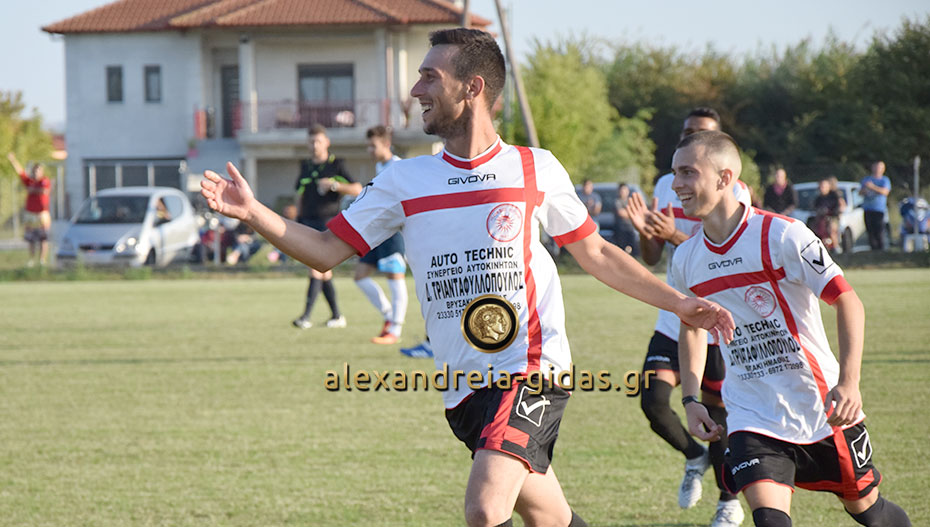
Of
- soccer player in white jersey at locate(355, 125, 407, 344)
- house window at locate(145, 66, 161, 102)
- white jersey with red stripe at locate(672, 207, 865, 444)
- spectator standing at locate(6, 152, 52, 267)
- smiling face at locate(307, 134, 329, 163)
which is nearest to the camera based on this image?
white jersey with red stripe at locate(672, 207, 865, 444)

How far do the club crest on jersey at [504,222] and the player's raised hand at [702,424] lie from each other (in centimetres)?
103

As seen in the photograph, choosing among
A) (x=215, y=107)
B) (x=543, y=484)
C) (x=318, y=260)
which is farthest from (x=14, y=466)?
(x=215, y=107)

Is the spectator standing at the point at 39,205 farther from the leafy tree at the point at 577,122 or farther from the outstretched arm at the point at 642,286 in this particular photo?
the outstretched arm at the point at 642,286

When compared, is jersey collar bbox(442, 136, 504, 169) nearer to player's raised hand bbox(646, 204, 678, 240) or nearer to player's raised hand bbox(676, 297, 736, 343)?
player's raised hand bbox(676, 297, 736, 343)

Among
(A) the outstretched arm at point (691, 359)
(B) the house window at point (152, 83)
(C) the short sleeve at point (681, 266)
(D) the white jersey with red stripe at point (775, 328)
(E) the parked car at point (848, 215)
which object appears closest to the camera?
(D) the white jersey with red stripe at point (775, 328)

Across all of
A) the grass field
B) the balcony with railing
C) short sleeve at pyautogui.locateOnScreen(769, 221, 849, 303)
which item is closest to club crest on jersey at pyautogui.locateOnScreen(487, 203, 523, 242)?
short sleeve at pyautogui.locateOnScreen(769, 221, 849, 303)

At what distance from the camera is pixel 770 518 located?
3.69 metres

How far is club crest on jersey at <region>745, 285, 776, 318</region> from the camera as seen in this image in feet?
13.0

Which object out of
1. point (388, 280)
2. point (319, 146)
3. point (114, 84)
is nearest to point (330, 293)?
point (388, 280)

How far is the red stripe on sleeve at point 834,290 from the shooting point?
12.2ft

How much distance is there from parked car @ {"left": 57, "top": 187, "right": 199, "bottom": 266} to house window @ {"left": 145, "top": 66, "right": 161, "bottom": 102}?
14572 millimetres

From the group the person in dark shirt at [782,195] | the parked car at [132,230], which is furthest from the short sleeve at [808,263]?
the parked car at [132,230]

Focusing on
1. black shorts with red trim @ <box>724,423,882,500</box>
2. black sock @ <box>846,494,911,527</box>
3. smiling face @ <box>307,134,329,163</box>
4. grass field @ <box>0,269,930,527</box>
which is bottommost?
grass field @ <box>0,269,930,527</box>

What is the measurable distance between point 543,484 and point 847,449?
1151mm
